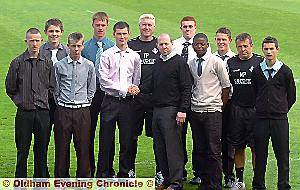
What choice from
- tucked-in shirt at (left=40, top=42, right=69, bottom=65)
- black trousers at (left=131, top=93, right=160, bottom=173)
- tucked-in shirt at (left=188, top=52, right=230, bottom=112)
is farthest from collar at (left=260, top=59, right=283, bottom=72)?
tucked-in shirt at (left=40, top=42, right=69, bottom=65)

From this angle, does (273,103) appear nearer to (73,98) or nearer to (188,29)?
(188,29)

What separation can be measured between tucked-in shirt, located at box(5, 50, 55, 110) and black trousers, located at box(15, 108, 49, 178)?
0.33 feet

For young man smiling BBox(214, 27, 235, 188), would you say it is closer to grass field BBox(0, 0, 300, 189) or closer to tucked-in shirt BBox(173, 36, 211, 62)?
tucked-in shirt BBox(173, 36, 211, 62)

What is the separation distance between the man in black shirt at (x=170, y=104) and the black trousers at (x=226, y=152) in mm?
655

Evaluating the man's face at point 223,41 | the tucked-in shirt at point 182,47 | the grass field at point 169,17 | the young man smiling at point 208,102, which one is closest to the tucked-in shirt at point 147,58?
the tucked-in shirt at point 182,47

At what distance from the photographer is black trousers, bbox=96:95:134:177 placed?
31.0ft

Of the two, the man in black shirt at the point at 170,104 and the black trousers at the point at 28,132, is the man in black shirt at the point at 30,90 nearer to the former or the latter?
the black trousers at the point at 28,132

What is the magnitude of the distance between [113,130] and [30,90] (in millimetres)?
1276

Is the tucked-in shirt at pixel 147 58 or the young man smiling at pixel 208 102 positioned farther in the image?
the tucked-in shirt at pixel 147 58

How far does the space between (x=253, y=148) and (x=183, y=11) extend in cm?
1546

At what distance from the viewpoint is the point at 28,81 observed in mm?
8867

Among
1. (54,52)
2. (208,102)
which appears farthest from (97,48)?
(208,102)

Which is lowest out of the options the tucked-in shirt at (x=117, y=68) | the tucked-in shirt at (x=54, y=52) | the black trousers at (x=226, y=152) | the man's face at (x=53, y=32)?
the black trousers at (x=226, y=152)

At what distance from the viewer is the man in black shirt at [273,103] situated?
8852 millimetres
